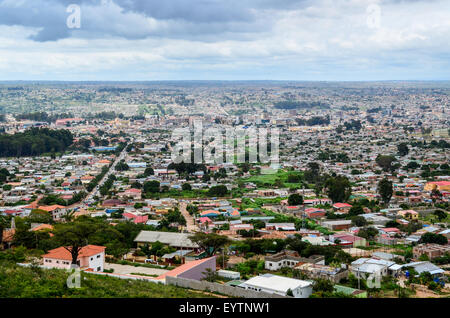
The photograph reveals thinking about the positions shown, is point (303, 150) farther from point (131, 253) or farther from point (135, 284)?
point (135, 284)

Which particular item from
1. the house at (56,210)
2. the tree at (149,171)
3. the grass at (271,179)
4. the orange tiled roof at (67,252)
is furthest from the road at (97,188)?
the orange tiled roof at (67,252)

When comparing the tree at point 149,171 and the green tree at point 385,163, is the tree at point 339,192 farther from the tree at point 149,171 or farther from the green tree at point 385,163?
the tree at point 149,171

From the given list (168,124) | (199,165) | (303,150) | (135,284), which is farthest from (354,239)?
(168,124)

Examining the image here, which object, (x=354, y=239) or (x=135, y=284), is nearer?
(x=135, y=284)

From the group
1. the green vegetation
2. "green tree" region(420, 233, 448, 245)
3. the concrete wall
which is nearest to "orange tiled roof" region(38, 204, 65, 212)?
the concrete wall

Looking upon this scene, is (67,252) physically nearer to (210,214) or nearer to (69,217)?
(69,217)

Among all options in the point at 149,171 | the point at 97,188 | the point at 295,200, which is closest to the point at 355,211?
the point at 295,200

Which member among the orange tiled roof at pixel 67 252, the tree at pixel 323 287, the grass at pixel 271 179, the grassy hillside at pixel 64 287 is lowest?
the grass at pixel 271 179
